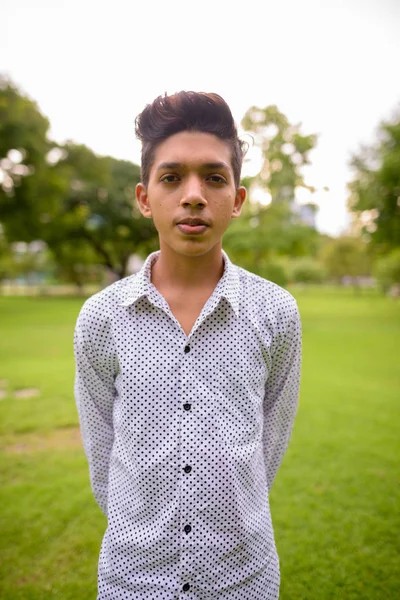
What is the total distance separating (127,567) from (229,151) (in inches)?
63.2

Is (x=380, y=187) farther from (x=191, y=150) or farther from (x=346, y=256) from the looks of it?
(x=346, y=256)

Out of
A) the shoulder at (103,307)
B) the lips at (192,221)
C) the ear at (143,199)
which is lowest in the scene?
the shoulder at (103,307)

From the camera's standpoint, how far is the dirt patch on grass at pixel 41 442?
5039mm

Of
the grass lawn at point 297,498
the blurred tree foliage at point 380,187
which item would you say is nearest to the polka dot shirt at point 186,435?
the grass lawn at point 297,498

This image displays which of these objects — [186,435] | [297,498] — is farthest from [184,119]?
[297,498]

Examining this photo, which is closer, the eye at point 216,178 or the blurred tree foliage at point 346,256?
the eye at point 216,178

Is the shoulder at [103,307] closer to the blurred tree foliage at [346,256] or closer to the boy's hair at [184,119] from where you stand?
the boy's hair at [184,119]

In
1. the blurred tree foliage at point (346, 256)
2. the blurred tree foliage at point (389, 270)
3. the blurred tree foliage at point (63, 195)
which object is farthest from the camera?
the blurred tree foliage at point (346, 256)

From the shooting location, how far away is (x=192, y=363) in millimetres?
1492

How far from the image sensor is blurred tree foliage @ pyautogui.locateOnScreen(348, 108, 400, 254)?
60.0 ft

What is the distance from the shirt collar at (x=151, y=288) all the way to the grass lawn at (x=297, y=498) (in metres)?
2.45

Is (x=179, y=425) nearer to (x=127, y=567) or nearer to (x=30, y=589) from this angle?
(x=127, y=567)

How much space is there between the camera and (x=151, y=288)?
158cm

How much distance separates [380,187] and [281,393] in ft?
68.1
